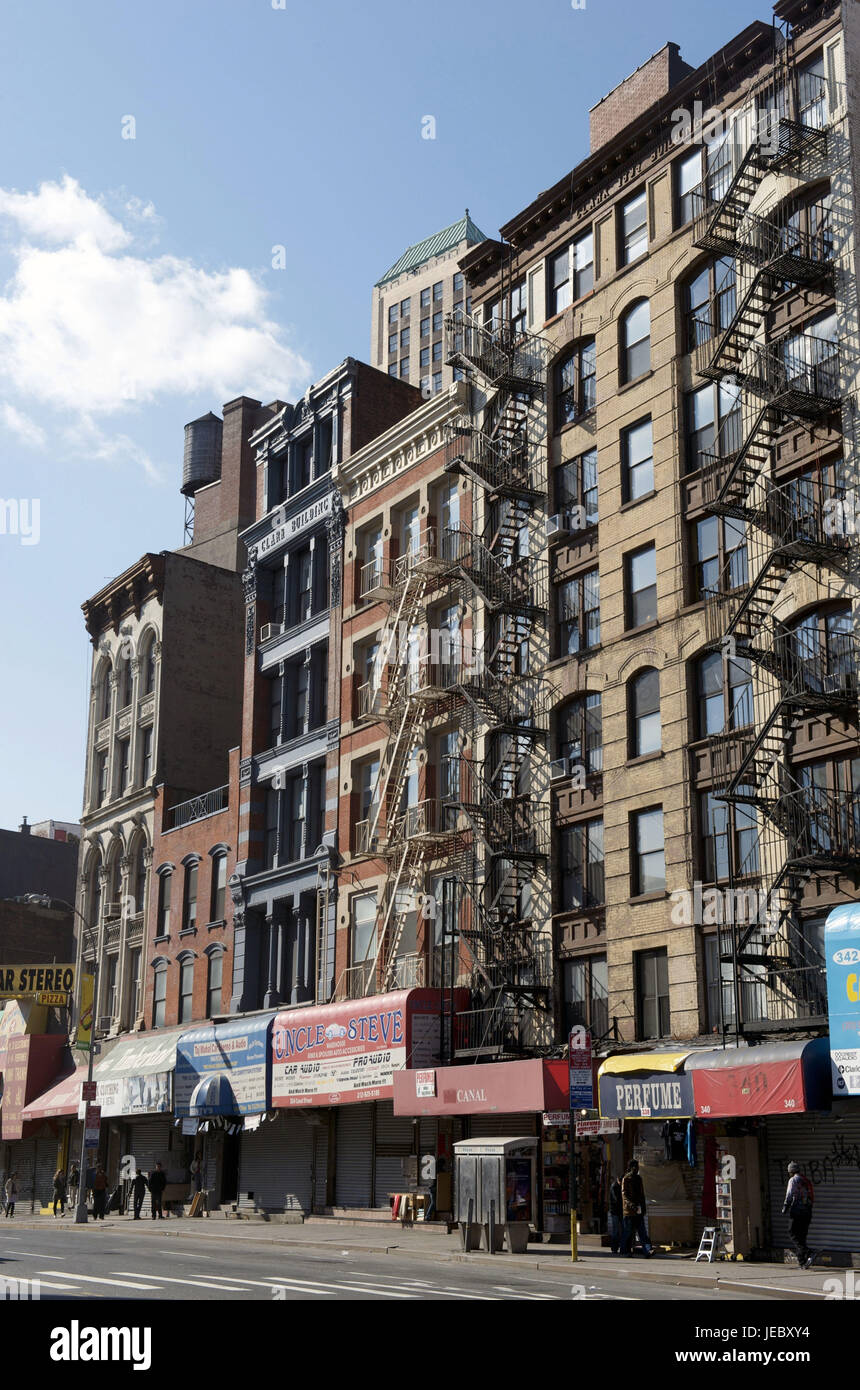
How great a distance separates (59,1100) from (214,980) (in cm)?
962

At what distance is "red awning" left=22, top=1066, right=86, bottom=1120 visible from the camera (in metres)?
53.7

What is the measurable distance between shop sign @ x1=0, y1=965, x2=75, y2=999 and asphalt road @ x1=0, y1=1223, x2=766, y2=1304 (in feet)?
111

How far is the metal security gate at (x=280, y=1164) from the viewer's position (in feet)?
139

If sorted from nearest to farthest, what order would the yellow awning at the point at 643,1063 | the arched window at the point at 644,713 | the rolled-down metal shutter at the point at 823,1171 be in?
the rolled-down metal shutter at the point at 823,1171
the yellow awning at the point at 643,1063
the arched window at the point at 644,713

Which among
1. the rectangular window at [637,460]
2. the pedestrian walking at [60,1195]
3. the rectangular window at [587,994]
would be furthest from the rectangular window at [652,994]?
the pedestrian walking at [60,1195]

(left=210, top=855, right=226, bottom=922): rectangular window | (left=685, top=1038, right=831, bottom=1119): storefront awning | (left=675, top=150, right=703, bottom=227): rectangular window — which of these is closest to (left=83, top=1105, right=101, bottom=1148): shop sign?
(left=210, top=855, right=226, bottom=922): rectangular window

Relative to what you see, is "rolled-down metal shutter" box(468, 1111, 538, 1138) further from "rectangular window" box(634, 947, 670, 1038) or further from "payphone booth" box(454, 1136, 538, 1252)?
"payphone booth" box(454, 1136, 538, 1252)

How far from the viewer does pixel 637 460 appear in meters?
34.7

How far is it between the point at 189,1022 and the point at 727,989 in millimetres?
26430

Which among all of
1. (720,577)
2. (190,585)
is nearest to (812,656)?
(720,577)

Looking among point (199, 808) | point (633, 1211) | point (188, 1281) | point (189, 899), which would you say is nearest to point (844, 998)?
point (633, 1211)

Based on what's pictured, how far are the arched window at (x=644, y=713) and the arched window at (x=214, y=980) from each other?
69.9ft

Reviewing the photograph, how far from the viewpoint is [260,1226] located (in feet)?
129

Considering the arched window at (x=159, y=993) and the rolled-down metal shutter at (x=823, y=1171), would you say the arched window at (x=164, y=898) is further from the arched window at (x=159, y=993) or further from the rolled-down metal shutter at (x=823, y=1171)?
the rolled-down metal shutter at (x=823, y=1171)
